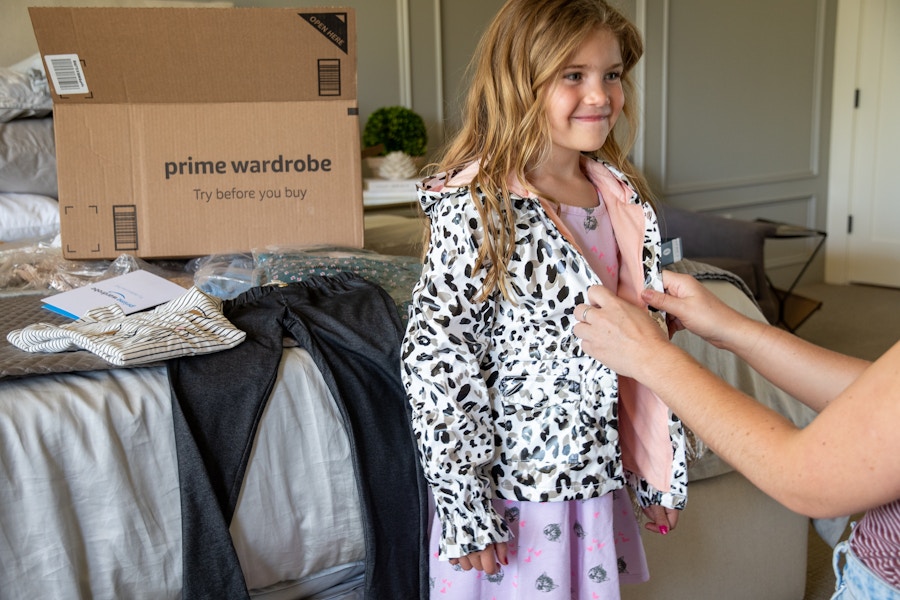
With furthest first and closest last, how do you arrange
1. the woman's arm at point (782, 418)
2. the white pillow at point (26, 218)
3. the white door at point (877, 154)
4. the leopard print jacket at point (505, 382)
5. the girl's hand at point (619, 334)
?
the white door at point (877, 154) < the white pillow at point (26, 218) < the leopard print jacket at point (505, 382) < the girl's hand at point (619, 334) < the woman's arm at point (782, 418)

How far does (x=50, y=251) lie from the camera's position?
198 cm

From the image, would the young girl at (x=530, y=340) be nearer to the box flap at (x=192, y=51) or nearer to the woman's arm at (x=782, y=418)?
the woman's arm at (x=782, y=418)

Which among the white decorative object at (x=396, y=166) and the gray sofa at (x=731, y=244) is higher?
the white decorative object at (x=396, y=166)

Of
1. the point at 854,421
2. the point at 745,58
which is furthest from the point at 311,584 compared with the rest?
the point at 745,58

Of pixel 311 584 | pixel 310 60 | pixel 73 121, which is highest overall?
pixel 310 60

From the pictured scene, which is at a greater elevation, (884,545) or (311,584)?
(884,545)

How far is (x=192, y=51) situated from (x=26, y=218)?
0.83 m

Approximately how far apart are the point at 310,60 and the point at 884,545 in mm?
1406

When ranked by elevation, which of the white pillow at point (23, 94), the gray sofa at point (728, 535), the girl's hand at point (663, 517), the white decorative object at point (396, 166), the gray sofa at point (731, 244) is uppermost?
the white pillow at point (23, 94)

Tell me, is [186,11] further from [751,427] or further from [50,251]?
[751,427]

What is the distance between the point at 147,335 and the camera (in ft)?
4.20

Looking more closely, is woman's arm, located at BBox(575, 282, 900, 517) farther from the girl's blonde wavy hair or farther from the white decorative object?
the white decorative object

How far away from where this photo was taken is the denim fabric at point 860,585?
2.72ft

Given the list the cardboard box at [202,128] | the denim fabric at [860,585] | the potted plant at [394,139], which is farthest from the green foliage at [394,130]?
the denim fabric at [860,585]
